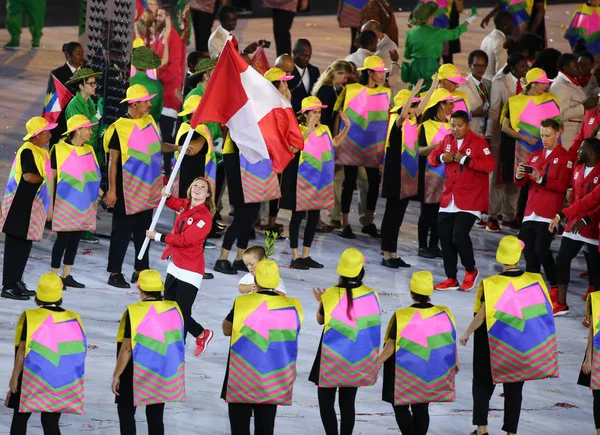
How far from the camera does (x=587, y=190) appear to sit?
12.8 meters

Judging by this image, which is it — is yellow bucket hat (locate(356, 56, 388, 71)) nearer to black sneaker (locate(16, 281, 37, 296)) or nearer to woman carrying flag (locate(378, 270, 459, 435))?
black sneaker (locate(16, 281, 37, 296))

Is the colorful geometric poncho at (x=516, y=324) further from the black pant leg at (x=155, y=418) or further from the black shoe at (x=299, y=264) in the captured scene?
the black shoe at (x=299, y=264)

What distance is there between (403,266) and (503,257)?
4.34 metres

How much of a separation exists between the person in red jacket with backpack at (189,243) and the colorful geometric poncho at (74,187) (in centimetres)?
138

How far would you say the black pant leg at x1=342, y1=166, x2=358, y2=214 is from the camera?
15.1 m

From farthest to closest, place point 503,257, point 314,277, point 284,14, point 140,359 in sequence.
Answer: point 284,14 < point 314,277 < point 503,257 < point 140,359

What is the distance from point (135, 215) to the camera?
42.5 feet

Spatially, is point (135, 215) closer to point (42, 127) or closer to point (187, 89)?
point (42, 127)

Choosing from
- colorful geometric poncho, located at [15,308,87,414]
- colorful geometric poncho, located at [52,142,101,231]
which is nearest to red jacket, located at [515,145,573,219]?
colorful geometric poncho, located at [52,142,101,231]

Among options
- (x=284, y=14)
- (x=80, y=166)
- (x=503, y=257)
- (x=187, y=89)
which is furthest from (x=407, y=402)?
(x=284, y=14)

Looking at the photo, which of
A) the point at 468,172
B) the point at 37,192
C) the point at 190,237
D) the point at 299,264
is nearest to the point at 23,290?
the point at 37,192

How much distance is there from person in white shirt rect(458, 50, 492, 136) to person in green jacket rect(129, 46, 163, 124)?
3301 mm

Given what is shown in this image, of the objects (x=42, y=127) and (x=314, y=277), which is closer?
(x=42, y=127)

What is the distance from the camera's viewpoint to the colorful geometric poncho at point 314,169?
1386cm
